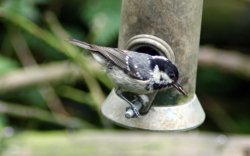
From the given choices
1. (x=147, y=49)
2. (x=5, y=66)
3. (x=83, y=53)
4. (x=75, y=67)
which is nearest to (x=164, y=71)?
(x=147, y=49)

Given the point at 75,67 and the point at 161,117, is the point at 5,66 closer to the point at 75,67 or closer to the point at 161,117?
the point at 75,67

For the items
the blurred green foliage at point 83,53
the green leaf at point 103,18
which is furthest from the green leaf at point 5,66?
the green leaf at point 103,18

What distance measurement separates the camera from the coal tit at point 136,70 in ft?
7.86

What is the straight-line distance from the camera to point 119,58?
2459 millimetres

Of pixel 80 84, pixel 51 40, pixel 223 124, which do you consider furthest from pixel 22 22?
pixel 223 124

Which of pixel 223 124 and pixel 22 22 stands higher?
pixel 22 22

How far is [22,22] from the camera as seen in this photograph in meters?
3.59

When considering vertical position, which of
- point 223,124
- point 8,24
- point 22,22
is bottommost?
point 223,124

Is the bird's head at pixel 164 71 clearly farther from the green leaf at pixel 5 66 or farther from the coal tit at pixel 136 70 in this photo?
the green leaf at pixel 5 66

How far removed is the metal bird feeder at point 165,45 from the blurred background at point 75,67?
2.76 ft

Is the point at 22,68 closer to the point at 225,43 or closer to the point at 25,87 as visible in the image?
the point at 25,87

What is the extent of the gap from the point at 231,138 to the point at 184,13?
3.82ft

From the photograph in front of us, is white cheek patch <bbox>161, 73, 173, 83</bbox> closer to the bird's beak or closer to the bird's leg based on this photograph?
the bird's beak

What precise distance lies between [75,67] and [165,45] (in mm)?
1495
